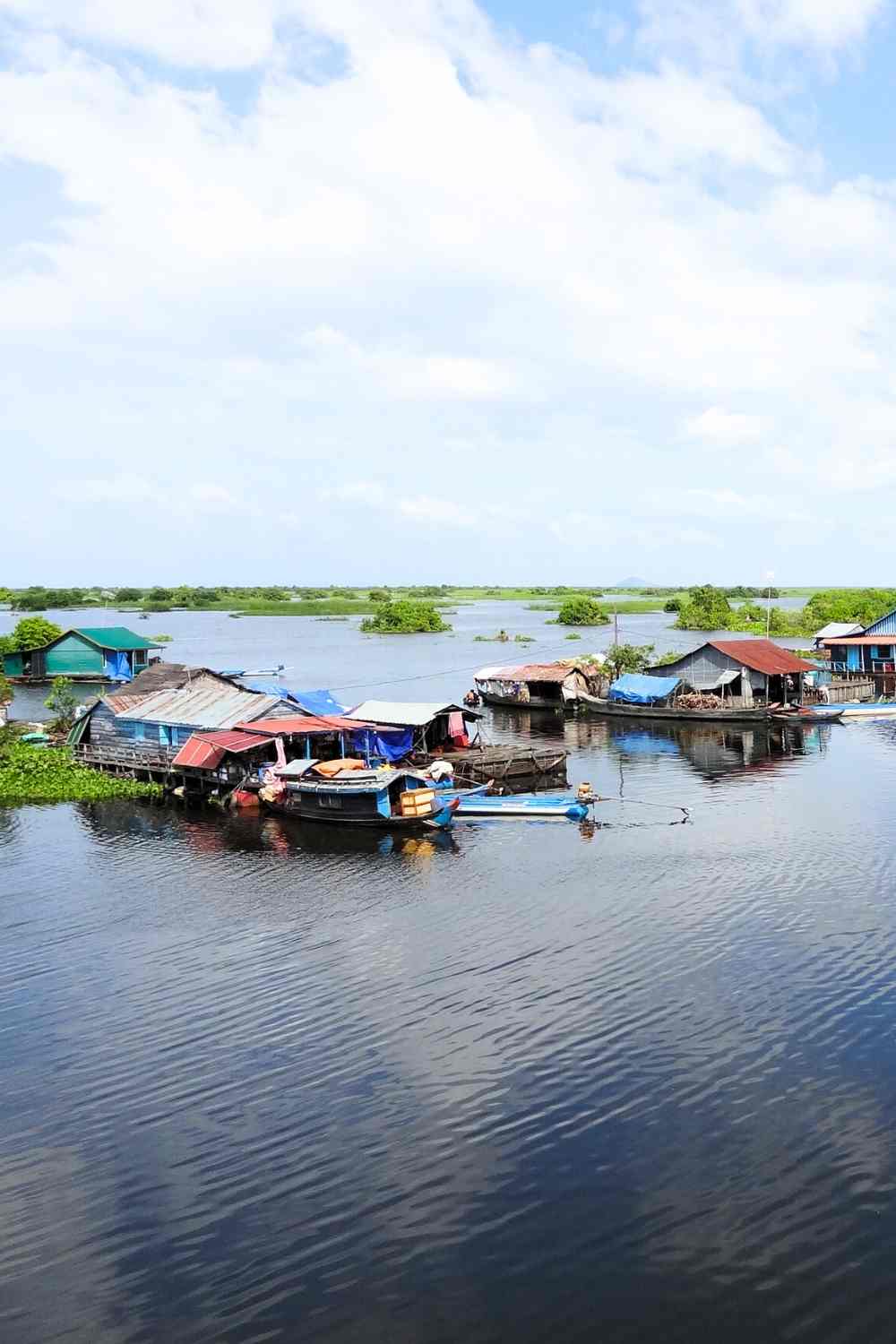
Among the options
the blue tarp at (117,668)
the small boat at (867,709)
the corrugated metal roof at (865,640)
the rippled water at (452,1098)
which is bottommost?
the rippled water at (452,1098)

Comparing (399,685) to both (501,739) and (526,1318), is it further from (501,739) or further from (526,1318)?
(526,1318)

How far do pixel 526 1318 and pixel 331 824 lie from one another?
24986 mm

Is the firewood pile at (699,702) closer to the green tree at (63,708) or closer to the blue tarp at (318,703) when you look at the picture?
the blue tarp at (318,703)

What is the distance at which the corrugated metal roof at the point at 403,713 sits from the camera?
43938mm

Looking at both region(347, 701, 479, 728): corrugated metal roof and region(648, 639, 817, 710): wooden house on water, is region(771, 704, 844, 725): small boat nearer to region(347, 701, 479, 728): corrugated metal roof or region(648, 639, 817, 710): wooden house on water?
region(648, 639, 817, 710): wooden house on water

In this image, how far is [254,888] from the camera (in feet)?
96.6

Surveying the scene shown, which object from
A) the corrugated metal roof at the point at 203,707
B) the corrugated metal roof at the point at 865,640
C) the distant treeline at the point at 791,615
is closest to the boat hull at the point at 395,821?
the corrugated metal roof at the point at 203,707

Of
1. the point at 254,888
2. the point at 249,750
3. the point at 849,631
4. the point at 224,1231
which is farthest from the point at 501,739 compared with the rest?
the point at 224,1231

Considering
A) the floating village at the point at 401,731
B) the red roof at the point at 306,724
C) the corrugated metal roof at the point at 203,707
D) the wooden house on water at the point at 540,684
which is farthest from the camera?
the wooden house on water at the point at 540,684

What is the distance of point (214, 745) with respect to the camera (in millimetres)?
41219

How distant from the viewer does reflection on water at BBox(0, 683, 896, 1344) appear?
12859 mm

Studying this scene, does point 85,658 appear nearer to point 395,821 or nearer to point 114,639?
point 114,639

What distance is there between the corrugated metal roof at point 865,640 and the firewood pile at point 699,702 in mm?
16008

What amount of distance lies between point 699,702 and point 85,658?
52.8m
